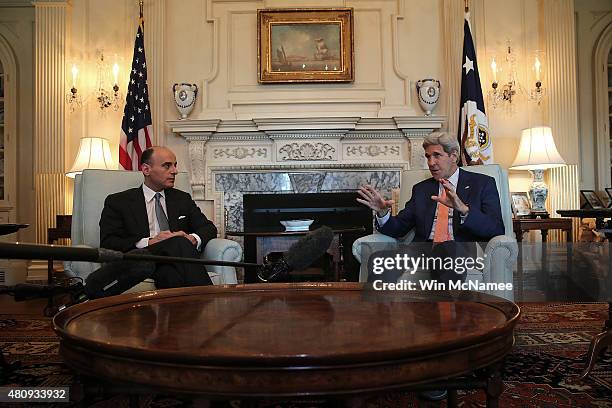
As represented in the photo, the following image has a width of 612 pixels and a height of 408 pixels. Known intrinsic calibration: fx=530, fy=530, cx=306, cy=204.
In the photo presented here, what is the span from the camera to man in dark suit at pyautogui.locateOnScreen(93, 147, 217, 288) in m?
2.50

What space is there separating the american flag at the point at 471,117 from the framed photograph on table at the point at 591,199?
1.39m

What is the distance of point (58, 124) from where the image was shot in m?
4.66

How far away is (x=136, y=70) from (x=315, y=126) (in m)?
1.57

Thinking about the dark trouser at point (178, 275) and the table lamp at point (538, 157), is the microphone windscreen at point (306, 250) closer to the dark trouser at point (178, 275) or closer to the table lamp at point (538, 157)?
the dark trouser at point (178, 275)

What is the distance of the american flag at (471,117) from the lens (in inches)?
171

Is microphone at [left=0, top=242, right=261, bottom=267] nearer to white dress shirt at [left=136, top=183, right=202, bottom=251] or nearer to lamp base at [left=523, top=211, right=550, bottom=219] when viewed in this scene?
white dress shirt at [left=136, top=183, right=202, bottom=251]

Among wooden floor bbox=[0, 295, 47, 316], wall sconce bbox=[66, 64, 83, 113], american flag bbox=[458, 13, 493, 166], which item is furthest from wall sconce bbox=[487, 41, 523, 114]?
wooden floor bbox=[0, 295, 47, 316]

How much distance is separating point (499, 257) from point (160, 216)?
5.54 feet

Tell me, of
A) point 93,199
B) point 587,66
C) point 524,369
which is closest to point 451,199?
point 524,369

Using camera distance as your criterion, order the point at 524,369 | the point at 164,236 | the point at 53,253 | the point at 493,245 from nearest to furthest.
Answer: the point at 53,253 < the point at 524,369 < the point at 493,245 < the point at 164,236

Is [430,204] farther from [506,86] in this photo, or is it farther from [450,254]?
[506,86]

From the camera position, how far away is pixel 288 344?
88cm

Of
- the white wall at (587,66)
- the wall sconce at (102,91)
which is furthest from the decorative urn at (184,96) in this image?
the white wall at (587,66)

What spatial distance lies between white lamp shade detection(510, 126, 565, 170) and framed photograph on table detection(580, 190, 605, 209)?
1.06 m
